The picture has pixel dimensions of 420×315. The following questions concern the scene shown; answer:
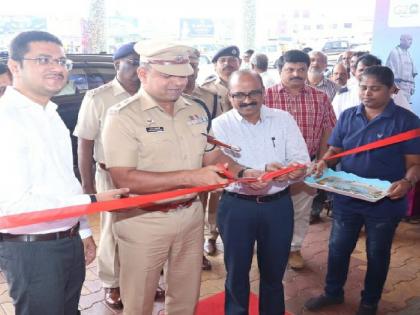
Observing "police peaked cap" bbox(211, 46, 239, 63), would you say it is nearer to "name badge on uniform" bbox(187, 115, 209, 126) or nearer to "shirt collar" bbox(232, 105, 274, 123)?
"shirt collar" bbox(232, 105, 274, 123)

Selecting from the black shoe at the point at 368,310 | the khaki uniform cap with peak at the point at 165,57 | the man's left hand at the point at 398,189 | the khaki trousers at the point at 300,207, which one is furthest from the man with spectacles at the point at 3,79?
the black shoe at the point at 368,310

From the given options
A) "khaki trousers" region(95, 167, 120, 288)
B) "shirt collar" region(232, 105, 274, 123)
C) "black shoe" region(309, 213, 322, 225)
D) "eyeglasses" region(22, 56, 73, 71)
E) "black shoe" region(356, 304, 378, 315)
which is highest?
"eyeglasses" region(22, 56, 73, 71)

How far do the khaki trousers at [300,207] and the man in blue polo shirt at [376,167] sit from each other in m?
0.81

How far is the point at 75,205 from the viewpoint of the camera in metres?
1.83

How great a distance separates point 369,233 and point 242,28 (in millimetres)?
9968

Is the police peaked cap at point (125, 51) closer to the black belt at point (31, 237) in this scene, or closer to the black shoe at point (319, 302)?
the black belt at point (31, 237)

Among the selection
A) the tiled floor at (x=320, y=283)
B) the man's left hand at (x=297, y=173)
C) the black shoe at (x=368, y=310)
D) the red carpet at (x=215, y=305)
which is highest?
the man's left hand at (x=297, y=173)

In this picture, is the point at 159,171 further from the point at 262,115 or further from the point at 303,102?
the point at 303,102

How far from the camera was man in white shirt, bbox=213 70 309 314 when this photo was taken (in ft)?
8.34

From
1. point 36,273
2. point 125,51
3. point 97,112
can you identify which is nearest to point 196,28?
point 125,51

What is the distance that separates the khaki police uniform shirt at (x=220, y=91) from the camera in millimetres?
4039

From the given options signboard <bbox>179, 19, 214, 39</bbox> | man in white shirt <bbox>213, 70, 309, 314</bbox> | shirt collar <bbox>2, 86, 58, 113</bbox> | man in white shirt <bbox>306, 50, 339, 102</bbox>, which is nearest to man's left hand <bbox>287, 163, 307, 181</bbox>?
man in white shirt <bbox>213, 70, 309, 314</bbox>

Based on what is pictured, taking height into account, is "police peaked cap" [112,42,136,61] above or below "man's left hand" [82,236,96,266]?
above

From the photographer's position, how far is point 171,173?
2.10 m
